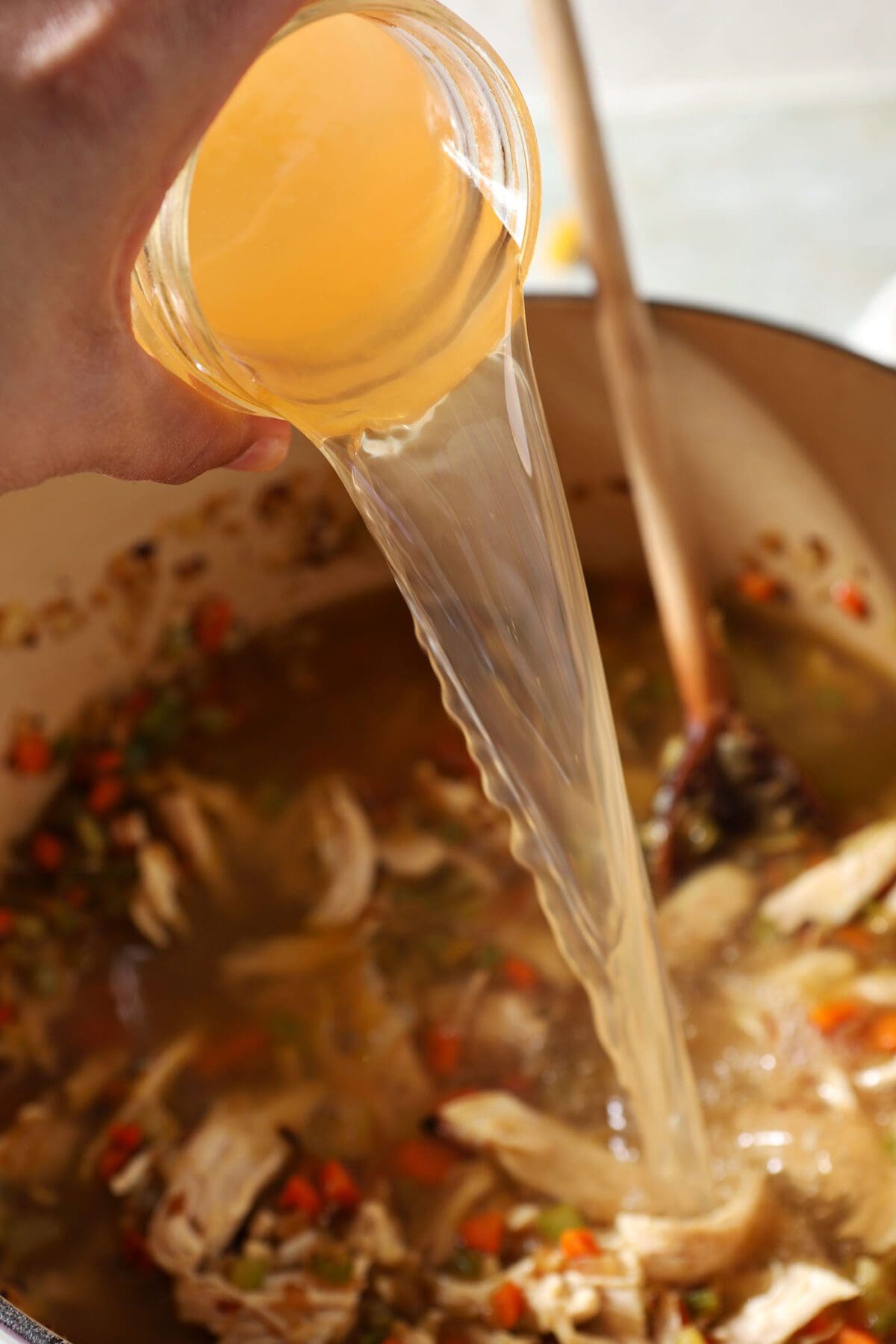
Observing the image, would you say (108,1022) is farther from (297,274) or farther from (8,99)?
(8,99)

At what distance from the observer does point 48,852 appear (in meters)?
1.61

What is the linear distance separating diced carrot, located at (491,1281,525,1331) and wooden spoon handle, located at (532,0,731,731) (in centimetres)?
64

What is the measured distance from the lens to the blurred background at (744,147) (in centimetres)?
221

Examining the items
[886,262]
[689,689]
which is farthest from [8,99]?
[886,262]

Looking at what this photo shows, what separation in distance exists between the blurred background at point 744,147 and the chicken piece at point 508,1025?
3.98 feet

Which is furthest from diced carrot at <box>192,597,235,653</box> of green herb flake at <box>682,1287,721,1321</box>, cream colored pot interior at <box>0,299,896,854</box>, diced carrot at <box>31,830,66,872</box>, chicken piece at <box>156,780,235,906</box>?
green herb flake at <box>682,1287,721,1321</box>

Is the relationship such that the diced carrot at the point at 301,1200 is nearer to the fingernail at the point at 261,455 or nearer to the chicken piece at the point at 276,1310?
the chicken piece at the point at 276,1310

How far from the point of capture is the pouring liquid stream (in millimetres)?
733

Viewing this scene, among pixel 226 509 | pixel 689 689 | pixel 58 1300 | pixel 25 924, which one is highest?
pixel 226 509

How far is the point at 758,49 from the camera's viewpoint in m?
2.43

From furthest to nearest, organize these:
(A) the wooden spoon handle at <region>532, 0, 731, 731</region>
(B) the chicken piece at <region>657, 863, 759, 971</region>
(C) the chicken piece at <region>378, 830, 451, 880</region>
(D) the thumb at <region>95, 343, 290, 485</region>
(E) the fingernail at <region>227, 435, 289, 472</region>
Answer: (C) the chicken piece at <region>378, 830, 451, 880</region>
(B) the chicken piece at <region>657, 863, 759, 971</region>
(A) the wooden spoon handle at <region>532, 0, 731, 731</region>
(E) the fingernail at <region>227, 435, 289, 472</region>
(D) the thumb at <region>95, 343, 290, 485</region>

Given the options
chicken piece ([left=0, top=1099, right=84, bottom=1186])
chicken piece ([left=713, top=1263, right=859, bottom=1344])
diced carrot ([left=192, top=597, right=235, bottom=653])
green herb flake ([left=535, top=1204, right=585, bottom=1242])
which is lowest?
chicken piece ([left=713, top=1263, right=859, bottom=1344])

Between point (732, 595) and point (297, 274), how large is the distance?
3.49 ft

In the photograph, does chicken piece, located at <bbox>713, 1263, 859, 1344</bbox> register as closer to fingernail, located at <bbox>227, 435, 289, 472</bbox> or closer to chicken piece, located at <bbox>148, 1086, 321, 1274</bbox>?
chicken piece, located at <bbox>148, 1086, 321, 1274</bbox>
